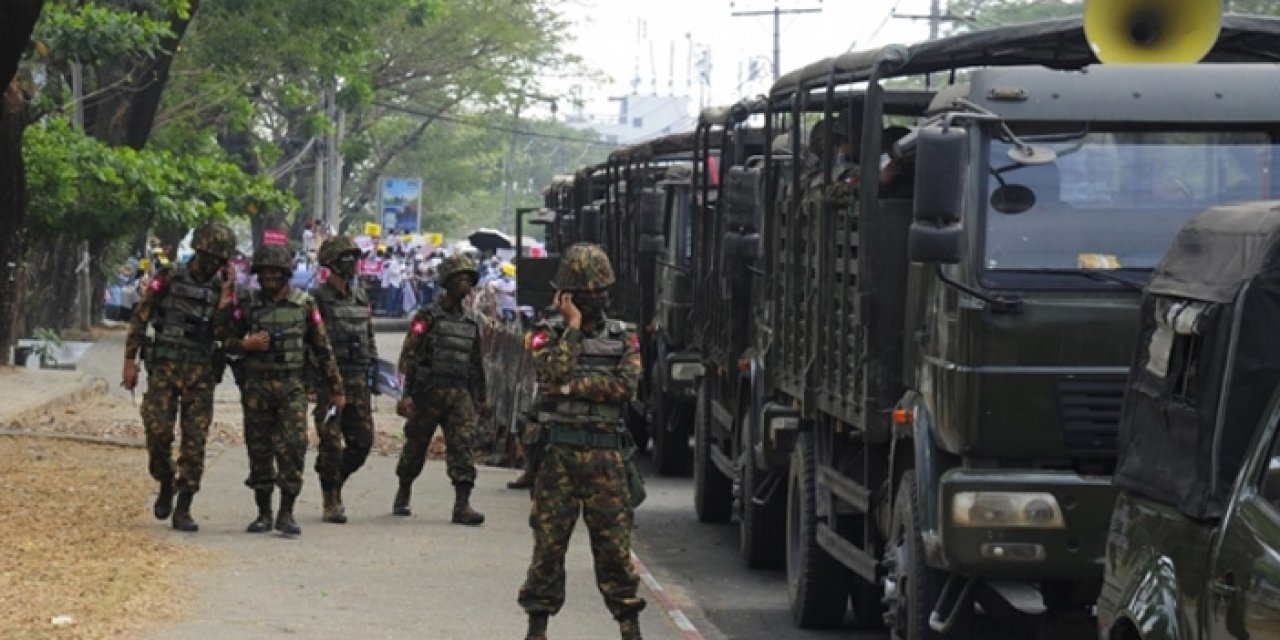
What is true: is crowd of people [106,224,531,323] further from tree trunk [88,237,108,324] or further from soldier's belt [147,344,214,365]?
soldier's belt [147,344,214,365]

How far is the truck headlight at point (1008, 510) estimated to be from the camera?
8484 mm

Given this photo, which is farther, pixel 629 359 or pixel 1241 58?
pixel 1241 58

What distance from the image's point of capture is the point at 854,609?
11.9 metres

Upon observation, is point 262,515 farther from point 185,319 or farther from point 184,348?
point 185,319

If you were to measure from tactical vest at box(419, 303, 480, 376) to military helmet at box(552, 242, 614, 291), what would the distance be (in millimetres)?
5164

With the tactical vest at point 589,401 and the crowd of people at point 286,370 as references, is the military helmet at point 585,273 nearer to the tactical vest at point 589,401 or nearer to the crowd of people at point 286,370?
the tactical vest at point 589,401

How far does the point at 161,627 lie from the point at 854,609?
346 cm

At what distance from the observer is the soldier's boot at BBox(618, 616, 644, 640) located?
9.78 metres

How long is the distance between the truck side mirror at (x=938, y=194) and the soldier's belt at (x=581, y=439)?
1.77 m

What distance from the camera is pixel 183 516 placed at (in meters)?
14.3

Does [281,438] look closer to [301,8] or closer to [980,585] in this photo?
[980,585]

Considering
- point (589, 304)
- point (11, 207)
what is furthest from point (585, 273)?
point (11, 207)

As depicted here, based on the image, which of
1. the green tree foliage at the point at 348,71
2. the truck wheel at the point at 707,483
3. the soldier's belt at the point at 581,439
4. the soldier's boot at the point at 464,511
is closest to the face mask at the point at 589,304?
the soldier's belt at the point at 581,439

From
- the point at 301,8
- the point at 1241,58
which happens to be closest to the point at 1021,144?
the point at 1241,58
